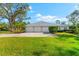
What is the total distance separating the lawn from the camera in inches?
73.0

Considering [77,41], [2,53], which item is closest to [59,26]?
[77,41]

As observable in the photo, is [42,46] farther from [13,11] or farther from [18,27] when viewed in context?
[13,11]

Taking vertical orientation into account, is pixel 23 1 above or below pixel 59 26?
above

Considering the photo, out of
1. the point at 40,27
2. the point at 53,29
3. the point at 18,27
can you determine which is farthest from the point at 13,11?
the point at 53,29

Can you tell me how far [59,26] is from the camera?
190cm

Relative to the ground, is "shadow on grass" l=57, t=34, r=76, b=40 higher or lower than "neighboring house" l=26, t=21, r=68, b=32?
lower

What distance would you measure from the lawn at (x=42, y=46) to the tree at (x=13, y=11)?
7.5 inches

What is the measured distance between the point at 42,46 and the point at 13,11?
0.45 metres

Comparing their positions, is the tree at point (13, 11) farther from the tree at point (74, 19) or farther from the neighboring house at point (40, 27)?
the tree at point (74, 19)

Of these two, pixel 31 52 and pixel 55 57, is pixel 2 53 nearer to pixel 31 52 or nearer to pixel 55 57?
pixel 31 52

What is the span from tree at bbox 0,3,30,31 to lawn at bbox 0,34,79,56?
0.62 ft

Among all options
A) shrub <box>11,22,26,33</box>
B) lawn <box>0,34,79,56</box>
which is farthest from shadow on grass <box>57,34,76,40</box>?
shrub <box>11,22,26,33</box>

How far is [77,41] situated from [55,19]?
296 mm

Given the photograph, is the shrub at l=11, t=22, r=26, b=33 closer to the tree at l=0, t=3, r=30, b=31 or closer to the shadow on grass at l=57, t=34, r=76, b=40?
the tree at l=0, t=3, r=30, b=31
